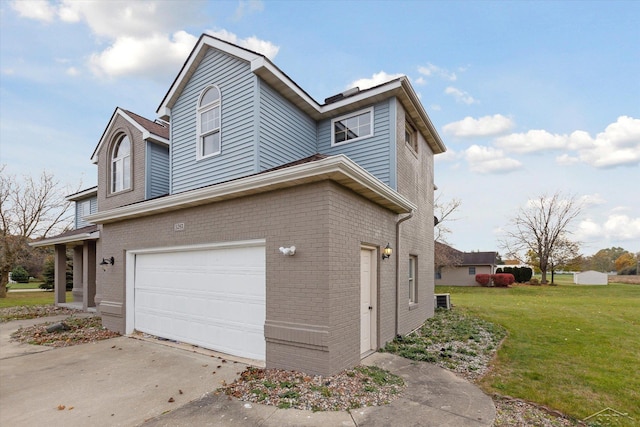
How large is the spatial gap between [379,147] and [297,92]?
2.67m

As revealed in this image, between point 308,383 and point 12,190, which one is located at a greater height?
point 12,190

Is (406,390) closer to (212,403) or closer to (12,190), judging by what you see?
(212,403)

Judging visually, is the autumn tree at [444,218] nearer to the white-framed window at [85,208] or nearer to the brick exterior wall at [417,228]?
the brick exterior wall at [417,228]

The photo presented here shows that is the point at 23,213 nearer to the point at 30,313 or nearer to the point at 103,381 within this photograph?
the point at 30,313

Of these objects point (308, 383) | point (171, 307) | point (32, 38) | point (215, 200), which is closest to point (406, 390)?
point (308, 383)

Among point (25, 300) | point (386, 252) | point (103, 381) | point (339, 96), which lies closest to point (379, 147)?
point (339, 96)

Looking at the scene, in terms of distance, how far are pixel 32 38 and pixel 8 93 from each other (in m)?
4.16

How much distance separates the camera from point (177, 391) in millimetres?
4902

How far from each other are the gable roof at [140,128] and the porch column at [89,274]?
13.1 feet

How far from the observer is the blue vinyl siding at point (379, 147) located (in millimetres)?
8492

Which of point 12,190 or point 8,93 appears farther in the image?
point 12,190

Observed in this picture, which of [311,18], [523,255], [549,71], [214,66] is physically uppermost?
[311,18]

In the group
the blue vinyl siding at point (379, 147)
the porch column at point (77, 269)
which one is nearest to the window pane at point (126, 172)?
the porch column at point (77, 269)

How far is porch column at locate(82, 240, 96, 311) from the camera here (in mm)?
13883
